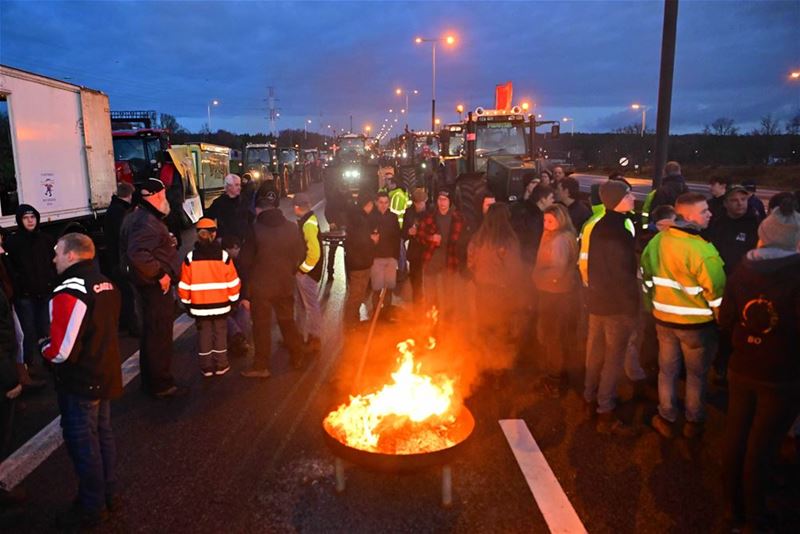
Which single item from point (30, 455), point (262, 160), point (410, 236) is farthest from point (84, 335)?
point (262, 160)

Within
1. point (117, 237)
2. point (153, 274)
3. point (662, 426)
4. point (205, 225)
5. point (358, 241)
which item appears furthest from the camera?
point (358, 241)

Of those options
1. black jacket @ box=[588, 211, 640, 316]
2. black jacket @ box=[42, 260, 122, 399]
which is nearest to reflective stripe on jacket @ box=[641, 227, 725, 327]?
black jacket @ box=[588, 211, 640, 316]

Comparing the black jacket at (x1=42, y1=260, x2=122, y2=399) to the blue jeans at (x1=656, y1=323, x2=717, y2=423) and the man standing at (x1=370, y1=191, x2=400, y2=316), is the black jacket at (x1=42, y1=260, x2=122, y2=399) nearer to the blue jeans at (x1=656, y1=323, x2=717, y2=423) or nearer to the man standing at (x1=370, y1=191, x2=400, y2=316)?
the blue jeans at (x1=656, y1=323, x2=717, y2=423)

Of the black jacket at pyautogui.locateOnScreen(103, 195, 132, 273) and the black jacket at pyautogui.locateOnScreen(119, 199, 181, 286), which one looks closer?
the black jacket at pyautogui.locateOnScreen(119, 199, 181, 286)

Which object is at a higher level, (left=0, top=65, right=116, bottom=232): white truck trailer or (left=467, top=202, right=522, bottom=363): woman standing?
(left=0, top=65, right=116, bottom=232): white truck trailer

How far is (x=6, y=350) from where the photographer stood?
4094 mm

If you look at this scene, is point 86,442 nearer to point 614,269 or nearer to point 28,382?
point 28,382

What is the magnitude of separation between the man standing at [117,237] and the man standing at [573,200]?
5.23 meters

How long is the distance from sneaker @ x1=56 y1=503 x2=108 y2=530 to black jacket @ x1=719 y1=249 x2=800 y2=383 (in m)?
4.07

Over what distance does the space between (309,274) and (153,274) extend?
1.88m

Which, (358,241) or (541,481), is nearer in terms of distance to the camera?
(541,481)

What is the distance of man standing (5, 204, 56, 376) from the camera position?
6332 mm

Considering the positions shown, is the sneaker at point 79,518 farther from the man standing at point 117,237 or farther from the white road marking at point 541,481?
the man standing at point 117,237

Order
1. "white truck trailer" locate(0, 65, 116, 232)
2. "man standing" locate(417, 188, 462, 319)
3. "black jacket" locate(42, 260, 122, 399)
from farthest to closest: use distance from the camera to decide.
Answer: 1. "white truck trailer" locate(0, 65, 116, 232)
2. "man standing" locate(417, 188, 462, 319)
3. "black jacket" locate(42, 260, 122, 399)
